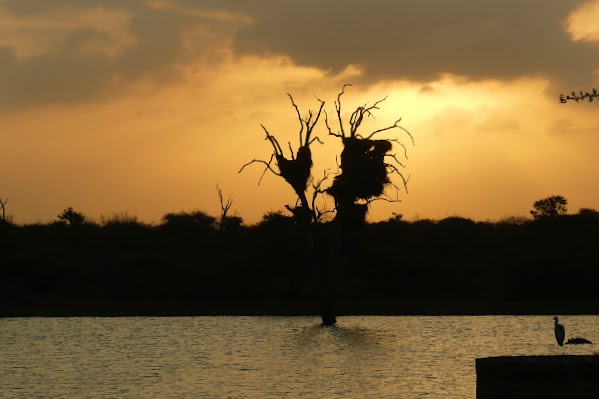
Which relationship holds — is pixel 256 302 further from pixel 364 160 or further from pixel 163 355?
pixel 163 355

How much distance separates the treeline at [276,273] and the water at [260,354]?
212 inches

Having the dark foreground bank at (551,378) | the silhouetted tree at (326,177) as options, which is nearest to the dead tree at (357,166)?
the silhouetted tree at (326,177)

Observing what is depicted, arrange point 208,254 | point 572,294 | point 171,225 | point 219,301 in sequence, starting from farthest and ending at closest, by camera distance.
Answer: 1. point 171,225
2. point 208,254
3. point 219,301
4. point 572,294

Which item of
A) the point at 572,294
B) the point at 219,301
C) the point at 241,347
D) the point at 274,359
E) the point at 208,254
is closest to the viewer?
the point at 274,359

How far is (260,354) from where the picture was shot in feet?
145

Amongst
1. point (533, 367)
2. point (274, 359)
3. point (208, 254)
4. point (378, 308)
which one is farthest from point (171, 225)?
point (533, 367)

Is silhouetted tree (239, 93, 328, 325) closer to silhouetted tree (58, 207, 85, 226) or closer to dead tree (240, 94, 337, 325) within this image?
dead tree (240, 94, 337, 325)

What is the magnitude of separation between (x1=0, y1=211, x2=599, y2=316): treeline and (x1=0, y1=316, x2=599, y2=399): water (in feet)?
17.6

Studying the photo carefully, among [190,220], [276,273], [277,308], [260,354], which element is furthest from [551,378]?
[190,220]

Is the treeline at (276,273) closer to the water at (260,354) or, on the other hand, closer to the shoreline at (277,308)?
the shoreline at (277,308)

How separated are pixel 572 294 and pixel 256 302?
1830 centimetres

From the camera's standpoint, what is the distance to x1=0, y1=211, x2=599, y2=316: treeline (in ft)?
223

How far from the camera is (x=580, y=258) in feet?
221

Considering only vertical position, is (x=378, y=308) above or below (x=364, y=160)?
below
